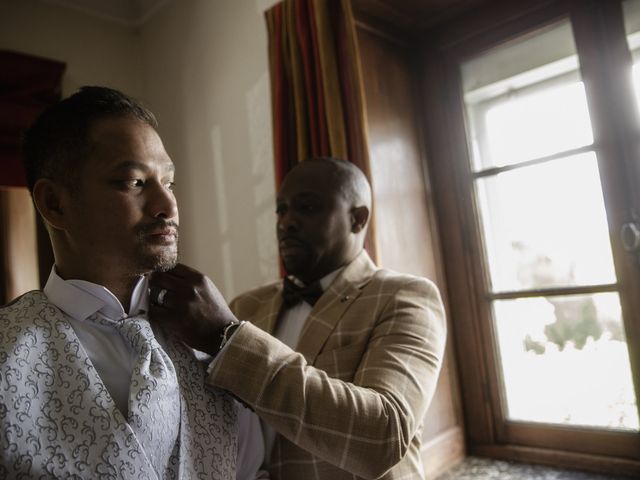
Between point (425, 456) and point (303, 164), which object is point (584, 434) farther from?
point (303, 164)

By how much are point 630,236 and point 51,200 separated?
5.29 ft

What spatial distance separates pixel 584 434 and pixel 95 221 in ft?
5.57

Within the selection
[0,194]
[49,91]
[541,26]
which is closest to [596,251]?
[541,26]

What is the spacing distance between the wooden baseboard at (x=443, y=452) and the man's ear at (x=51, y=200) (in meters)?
1.45

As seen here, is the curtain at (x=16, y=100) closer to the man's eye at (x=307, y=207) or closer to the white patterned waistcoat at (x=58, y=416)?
the man's eye at (x=307, y=207)

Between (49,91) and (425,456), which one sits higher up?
→ (49,91)

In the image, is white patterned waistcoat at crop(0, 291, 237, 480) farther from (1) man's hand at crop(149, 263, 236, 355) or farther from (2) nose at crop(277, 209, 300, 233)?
(2) nose at crop(277, 209, 300, 233)

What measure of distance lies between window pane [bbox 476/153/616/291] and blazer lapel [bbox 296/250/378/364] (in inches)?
30.5

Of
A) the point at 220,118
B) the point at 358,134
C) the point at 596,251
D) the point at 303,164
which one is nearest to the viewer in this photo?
the point at 303,164

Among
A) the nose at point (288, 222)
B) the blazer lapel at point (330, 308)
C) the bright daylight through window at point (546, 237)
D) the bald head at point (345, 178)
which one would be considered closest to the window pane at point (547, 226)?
the bright daylight through window at point (546, 237)

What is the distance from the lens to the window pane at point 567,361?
1730 mm

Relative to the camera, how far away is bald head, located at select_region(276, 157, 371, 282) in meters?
1.50

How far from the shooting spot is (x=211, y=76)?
2613 millimetres

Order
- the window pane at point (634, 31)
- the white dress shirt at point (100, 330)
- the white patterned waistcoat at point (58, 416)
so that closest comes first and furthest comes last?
1. the white patterned waistcoat at point (58, 416)
2. the white dress shirt at point (100, 330)
3. the window pane at point (634, 31)
